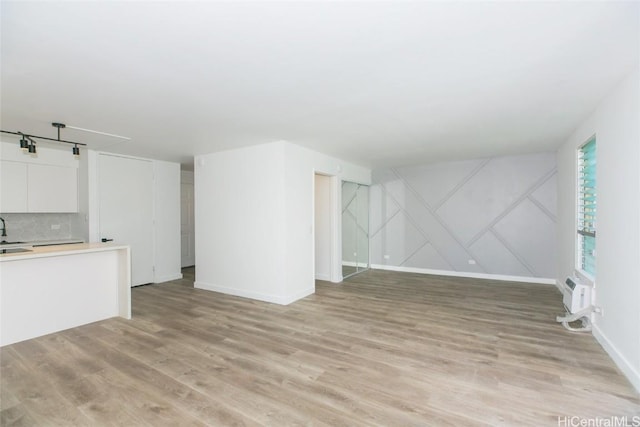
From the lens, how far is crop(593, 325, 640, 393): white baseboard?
220 centimetres

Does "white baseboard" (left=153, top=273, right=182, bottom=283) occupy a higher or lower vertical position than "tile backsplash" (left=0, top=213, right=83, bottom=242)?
lower

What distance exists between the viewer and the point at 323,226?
5.89 meters

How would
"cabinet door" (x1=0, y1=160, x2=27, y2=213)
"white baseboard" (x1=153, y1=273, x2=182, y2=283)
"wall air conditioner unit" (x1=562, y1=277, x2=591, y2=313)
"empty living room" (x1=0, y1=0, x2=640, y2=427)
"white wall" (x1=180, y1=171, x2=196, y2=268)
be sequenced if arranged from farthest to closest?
"white wall" (x1=180, y1=171, x2=196, y2=268), "white baseboard" (x1=153, y1=273, x2=182, y2=283), "cabinet door" (x1=0, y1=160, x2=27, y2=213), "wall air conditioner unit" (x1=562, y1=277, x2=591, y2=313), "empty living room" (x1=0, y1=0, x2=640, y2=427)

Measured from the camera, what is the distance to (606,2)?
5.05ft

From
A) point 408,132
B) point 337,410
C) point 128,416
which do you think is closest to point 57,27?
point 128,416

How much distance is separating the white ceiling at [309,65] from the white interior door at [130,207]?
1.45m

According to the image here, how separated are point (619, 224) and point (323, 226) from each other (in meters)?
4.20

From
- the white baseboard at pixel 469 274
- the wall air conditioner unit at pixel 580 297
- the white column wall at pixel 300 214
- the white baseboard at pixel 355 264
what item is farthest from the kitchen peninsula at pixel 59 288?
the wall air conditioner unit at pixel 580 297

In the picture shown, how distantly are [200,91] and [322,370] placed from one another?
2631 mm

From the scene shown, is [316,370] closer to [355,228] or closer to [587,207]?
[587,207]

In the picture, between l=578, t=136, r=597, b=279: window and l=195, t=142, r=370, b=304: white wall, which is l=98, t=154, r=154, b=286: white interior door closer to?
l=195, t=142, r=370, b=304: white wall

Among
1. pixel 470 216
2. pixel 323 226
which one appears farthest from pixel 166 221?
pixel 470 216

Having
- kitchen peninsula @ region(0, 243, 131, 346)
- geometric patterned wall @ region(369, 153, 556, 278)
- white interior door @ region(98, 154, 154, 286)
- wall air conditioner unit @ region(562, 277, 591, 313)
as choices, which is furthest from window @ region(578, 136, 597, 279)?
white interior door @ region(98, 154, 154, 286)

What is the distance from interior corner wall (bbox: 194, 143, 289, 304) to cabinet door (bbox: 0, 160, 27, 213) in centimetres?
249
